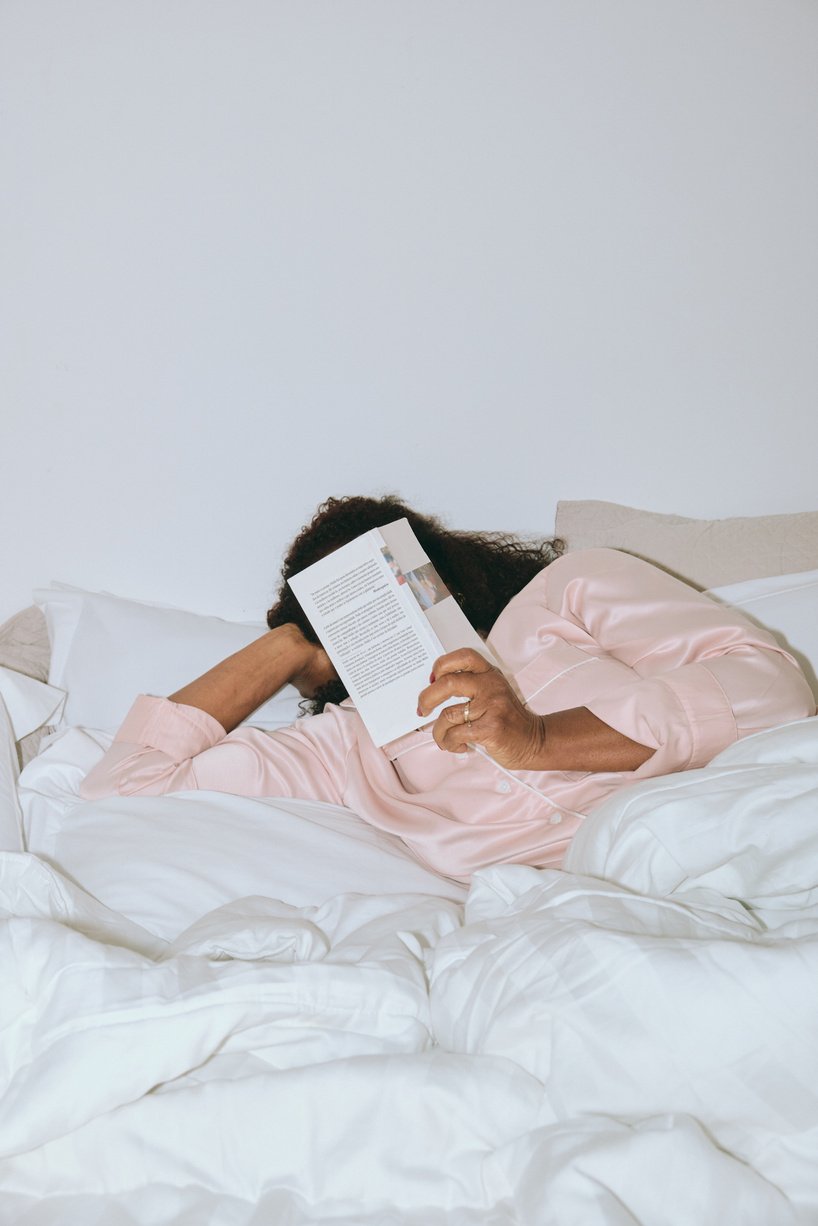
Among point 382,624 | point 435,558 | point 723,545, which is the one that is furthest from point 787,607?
point 382,624

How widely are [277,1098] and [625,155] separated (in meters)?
1.68

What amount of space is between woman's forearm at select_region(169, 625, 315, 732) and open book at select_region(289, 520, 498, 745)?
1.27ft

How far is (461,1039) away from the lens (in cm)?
87

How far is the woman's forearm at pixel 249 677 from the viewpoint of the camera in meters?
1.56

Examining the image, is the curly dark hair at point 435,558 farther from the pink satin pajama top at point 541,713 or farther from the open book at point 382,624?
the open book at point 382,624

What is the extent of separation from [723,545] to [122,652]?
103 centimetres

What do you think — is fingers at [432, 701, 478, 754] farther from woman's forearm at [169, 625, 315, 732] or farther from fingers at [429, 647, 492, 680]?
woman's forearm at [169, 625, 315, 732]

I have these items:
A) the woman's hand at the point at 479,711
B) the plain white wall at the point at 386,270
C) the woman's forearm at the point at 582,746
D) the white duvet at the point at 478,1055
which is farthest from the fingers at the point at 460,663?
the plain white wall at the point at 386,270

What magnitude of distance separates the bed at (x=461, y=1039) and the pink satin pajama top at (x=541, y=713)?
13 centimetres

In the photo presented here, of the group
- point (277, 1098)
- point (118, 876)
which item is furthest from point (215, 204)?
point (277, 1098)

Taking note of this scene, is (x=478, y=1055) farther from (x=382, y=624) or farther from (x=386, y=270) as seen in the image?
(x=386, y=270)

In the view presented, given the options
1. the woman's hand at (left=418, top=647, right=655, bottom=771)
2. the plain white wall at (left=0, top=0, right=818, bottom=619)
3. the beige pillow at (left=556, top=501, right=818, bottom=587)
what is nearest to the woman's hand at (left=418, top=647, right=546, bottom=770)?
the woman's hand at (left=418, top=647, right=655, bottom=771)

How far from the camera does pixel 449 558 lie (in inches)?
63.7

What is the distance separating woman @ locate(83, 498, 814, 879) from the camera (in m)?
1.21
